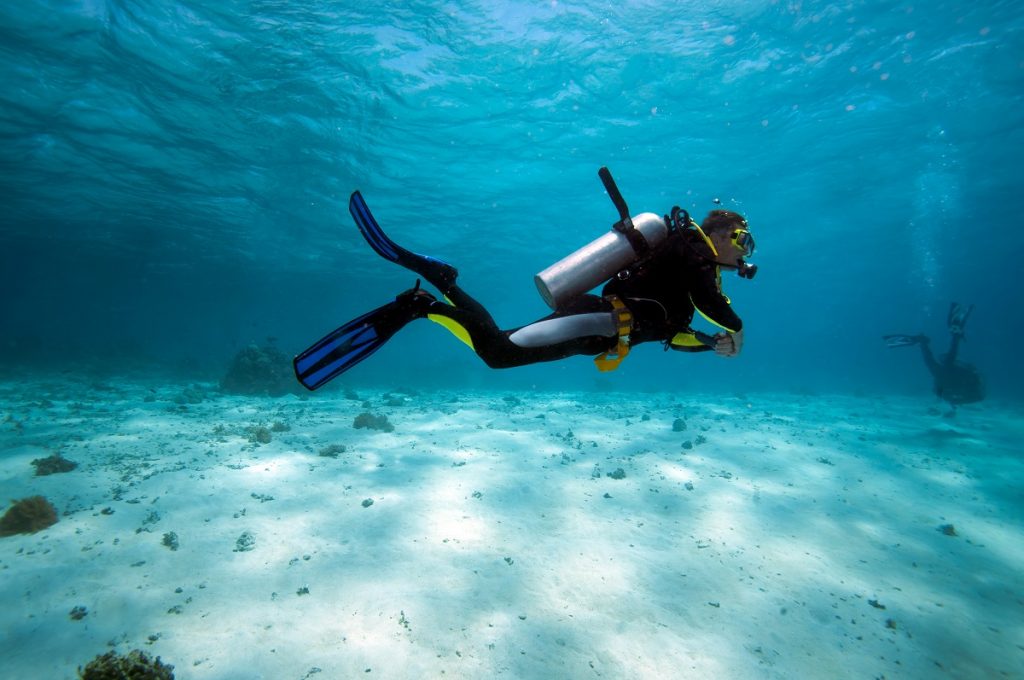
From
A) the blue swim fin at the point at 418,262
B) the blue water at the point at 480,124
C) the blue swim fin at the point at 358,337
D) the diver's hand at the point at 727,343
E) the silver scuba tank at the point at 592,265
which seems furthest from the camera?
the blue water at the point at 480,124

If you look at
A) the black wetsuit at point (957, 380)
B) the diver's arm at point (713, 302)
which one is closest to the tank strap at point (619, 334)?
the diver's arm at point (713, 302)

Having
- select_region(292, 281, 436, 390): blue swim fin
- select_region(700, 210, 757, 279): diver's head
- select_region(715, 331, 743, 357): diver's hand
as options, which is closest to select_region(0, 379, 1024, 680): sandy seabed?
select_region(292, 281, 436, 390): blue swim fin

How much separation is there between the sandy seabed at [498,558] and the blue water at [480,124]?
11.2 meters

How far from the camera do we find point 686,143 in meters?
18.9

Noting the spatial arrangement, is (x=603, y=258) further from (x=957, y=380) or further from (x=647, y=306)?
(x=957, y=380)

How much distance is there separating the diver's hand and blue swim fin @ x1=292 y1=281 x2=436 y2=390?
8.92ft

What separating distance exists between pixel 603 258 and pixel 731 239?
4.07ft

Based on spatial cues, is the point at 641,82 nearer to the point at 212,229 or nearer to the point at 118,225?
the point at 212,229

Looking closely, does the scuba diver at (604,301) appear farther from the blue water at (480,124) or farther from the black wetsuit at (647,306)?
the blue water at (480,124)

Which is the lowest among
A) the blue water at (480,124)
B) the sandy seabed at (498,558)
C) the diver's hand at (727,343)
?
the sandy seabed at (498,558)

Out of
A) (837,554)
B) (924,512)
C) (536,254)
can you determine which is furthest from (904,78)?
(536,254)

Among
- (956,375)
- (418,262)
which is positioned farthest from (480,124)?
(956,375)

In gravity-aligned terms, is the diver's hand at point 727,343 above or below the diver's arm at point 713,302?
below

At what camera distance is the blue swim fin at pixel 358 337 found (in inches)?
135
